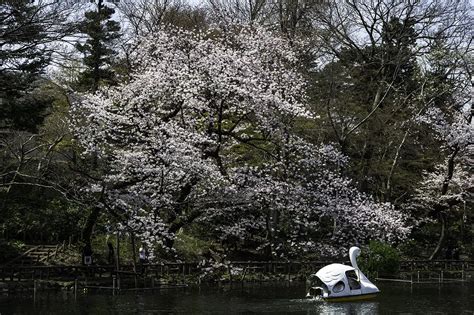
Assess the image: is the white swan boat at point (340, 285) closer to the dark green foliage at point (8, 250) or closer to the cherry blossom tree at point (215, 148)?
the cherry blossom tree at point (215, 148)

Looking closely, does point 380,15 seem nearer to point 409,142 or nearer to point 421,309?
point 409,142

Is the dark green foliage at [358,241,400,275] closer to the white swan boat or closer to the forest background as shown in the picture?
the forest background

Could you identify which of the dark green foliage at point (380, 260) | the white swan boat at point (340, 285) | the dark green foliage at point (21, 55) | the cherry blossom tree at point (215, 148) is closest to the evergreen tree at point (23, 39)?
the dark green foliage at point (21, 55)

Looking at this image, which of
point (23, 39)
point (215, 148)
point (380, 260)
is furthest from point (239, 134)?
point (23, 39)

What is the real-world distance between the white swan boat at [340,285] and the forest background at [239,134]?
4.82 meters

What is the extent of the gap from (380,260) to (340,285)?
6551 millimetres

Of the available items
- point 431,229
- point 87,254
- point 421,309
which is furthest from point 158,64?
point 431,229

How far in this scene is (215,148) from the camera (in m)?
25.0

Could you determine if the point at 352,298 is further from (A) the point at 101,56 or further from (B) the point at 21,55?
(A) the point at 101,56

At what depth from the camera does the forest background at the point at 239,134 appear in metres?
23.0

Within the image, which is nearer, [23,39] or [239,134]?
[23,39]

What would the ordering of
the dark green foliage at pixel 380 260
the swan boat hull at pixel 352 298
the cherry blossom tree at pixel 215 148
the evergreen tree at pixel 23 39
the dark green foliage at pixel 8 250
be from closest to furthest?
the evergreen tree at pixel 23 39 < the swan boat hull at pixel 352 298 < the cherry blossom tree at pixel 215 148 < the dark green foliage at pixel 8 250 < the dark green foliage at pixel 380 260

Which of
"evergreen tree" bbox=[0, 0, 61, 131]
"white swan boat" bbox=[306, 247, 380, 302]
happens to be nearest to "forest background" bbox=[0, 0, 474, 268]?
"evergreen tree" bbox=[0, 0, 61, 131]

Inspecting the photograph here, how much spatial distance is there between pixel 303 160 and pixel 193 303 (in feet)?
30.7
